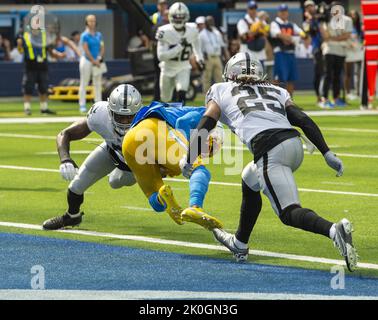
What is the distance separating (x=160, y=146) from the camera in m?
9.91

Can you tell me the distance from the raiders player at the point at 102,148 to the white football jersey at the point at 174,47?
1146cm

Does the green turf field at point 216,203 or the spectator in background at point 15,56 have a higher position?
the green turf field at point 216,203

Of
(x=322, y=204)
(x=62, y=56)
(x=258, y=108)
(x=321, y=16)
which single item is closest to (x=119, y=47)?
(x=62, y=56)

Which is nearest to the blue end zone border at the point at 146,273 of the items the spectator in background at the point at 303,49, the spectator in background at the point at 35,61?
the spectator in background at the point at 35,61

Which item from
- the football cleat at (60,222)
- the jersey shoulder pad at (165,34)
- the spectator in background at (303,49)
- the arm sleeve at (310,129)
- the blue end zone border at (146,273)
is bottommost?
the spectator in background at (303,49)

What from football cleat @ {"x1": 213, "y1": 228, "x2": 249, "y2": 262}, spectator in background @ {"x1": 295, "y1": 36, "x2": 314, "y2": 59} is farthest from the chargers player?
spectator in background @ {"x1": 295, "y1": 36, "x2": 314, "y2": 59}

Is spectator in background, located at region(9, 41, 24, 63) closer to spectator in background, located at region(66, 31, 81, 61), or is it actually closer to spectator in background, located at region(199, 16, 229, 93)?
spectator in background, located at region(66, 31, 81, 61)

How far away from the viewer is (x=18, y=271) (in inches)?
352

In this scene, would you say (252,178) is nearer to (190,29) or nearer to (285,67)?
(190,29)

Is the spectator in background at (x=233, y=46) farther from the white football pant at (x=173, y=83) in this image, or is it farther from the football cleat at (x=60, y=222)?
the football cleat at (x=60, y=222)

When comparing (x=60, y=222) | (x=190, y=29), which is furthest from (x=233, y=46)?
(x=60, y=222)

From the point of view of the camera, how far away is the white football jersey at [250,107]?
29.9ft

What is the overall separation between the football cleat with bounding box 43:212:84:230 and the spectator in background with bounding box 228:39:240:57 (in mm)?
22149

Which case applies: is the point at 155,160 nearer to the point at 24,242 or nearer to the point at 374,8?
the point at 24,242
